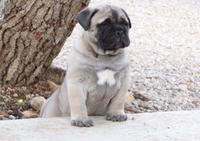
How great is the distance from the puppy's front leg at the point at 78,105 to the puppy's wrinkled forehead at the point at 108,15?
1.35 feet

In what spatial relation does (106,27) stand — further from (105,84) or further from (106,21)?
(105,84)

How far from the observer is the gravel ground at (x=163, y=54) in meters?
5.20

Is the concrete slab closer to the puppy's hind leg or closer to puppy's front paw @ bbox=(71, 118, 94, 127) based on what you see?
puppy's front paw @ bbox=(71, 118, 94, 127)

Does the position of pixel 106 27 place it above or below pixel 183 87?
above

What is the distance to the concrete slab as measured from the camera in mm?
3037

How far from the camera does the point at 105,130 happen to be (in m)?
3.18

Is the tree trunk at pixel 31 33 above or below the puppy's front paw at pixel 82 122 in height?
above

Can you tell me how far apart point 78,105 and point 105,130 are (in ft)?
0.75

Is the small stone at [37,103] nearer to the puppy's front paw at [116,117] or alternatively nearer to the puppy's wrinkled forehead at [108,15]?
the puppy's front paw at [116,117]

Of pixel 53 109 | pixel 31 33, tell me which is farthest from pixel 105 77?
pixel 31 33

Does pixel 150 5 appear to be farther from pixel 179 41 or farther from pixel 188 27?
pixel 179 41

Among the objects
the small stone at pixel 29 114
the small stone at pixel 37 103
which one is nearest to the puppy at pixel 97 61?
the small stone at pixel 29 114

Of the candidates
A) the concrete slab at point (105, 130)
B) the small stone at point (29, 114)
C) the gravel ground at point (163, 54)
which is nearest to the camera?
the concrete slab at point (105, 130)

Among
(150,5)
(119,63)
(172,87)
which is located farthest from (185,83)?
(150,5)
